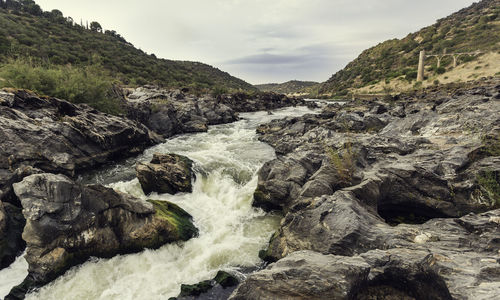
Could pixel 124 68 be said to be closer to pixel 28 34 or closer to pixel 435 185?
pixel 28 34

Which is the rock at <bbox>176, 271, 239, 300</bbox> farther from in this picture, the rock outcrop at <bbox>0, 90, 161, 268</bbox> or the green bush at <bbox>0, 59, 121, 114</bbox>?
the green bush at <bbox>0, 59, 121, 114</bbox>

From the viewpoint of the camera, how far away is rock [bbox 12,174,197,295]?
8.42 meters

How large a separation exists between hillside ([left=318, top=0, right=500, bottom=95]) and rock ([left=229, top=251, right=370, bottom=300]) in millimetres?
76655

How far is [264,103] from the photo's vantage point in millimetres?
68625

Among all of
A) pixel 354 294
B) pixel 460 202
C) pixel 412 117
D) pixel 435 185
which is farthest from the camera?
pixel 412 117

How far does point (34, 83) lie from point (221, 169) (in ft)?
59.0

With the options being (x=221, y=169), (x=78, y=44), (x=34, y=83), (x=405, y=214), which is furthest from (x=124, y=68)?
(x=405, y=214)

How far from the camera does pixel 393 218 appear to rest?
9.81m

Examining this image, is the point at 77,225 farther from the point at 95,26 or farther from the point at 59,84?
the point at 95,26

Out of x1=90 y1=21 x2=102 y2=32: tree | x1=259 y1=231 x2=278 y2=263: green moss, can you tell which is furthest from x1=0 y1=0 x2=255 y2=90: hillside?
x1=259 y1=231 x2=278 y2=263: green moss

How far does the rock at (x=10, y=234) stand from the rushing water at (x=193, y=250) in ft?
1.11

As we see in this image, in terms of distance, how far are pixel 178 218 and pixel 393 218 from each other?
974 centimetres

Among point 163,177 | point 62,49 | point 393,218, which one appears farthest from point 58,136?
point 62,49

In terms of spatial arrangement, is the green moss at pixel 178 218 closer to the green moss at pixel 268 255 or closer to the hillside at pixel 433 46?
the green moss at pixel 268 255
